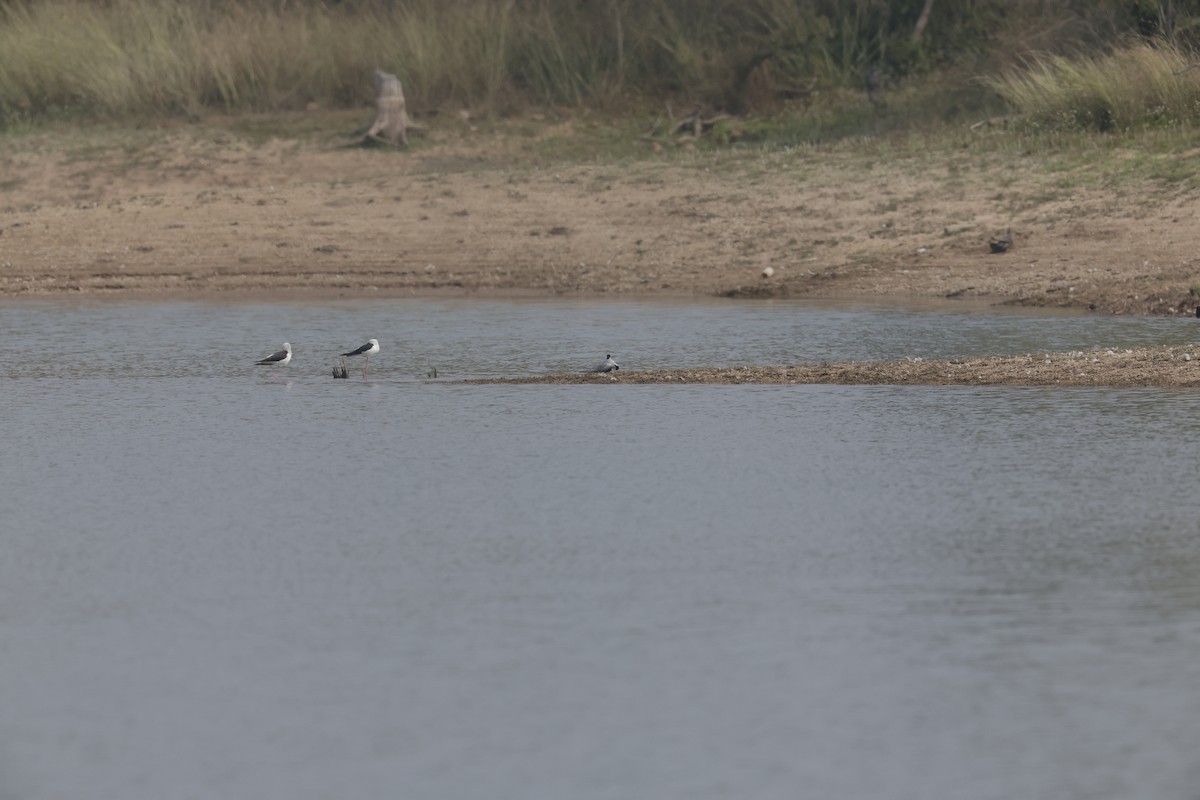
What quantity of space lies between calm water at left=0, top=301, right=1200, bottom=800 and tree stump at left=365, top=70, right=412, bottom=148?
941 centimetres

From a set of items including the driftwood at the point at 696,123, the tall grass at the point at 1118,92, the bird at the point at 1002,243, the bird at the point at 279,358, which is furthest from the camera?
the driftwood at the point at 696,123

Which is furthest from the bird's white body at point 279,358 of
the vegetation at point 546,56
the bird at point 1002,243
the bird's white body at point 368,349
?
the vegetation at point 546,56

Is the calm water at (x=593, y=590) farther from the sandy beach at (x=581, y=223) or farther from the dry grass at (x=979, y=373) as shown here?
the sandy beach at (x=581, y=223)

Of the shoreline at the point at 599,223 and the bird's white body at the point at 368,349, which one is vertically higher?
the bird's white body at the point at 368,349

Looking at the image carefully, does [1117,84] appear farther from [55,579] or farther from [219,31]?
[55,579]

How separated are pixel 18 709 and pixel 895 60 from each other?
19625mm

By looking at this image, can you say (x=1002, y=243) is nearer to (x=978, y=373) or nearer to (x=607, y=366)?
(x=978, y=373)

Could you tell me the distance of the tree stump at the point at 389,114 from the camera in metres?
22.6

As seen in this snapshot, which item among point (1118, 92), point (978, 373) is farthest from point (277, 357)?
point (1118, 92)

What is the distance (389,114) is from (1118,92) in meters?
8.54

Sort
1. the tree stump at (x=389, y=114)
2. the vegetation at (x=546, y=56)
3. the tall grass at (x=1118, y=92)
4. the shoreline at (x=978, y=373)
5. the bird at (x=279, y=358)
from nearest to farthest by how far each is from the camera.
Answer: the shoreline at (x=978, y=373), the bird at (x=279, y=358), the tall grass at (x=1118, y=92), the tree stump at (x=389, y=114), the vegetation at (x=546, y=56)

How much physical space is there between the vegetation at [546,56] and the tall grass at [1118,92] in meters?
1.95

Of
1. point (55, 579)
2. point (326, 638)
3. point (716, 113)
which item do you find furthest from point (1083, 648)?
point (716, 113)

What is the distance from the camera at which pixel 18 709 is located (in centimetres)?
641
